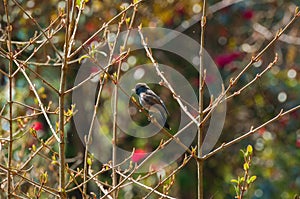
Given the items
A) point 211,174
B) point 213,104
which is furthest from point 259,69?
point 213,104

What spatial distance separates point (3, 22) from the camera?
4832mm

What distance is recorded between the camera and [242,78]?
572cm

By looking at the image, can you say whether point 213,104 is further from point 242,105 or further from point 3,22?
point 242,105

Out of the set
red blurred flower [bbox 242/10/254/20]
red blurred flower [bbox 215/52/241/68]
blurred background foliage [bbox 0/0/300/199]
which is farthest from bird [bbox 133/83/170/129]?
red blurred flower [bbox 242/10/254/20]

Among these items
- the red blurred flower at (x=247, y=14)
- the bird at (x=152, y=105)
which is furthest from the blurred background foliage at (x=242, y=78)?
the bird at (x=152, y=105)

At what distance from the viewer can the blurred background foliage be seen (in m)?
5.28

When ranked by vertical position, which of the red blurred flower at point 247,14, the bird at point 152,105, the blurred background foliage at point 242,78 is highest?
the red blurred flower at point 247,14

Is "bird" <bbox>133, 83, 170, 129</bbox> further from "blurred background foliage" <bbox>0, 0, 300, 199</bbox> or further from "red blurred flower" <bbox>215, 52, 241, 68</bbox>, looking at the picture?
"red blurred flower" <bbox>215, 52, 241, 68</bbox>

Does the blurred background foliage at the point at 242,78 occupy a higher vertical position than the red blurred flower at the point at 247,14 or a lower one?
lower

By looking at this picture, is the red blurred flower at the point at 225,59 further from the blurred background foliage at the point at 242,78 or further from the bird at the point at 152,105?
the bird at the point at 152,105

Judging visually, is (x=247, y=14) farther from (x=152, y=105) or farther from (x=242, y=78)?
(x=152, y=105)

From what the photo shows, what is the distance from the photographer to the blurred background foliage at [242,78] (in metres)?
5.28

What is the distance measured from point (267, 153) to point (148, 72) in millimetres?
1282

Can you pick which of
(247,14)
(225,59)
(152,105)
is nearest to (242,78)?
(225,59)
